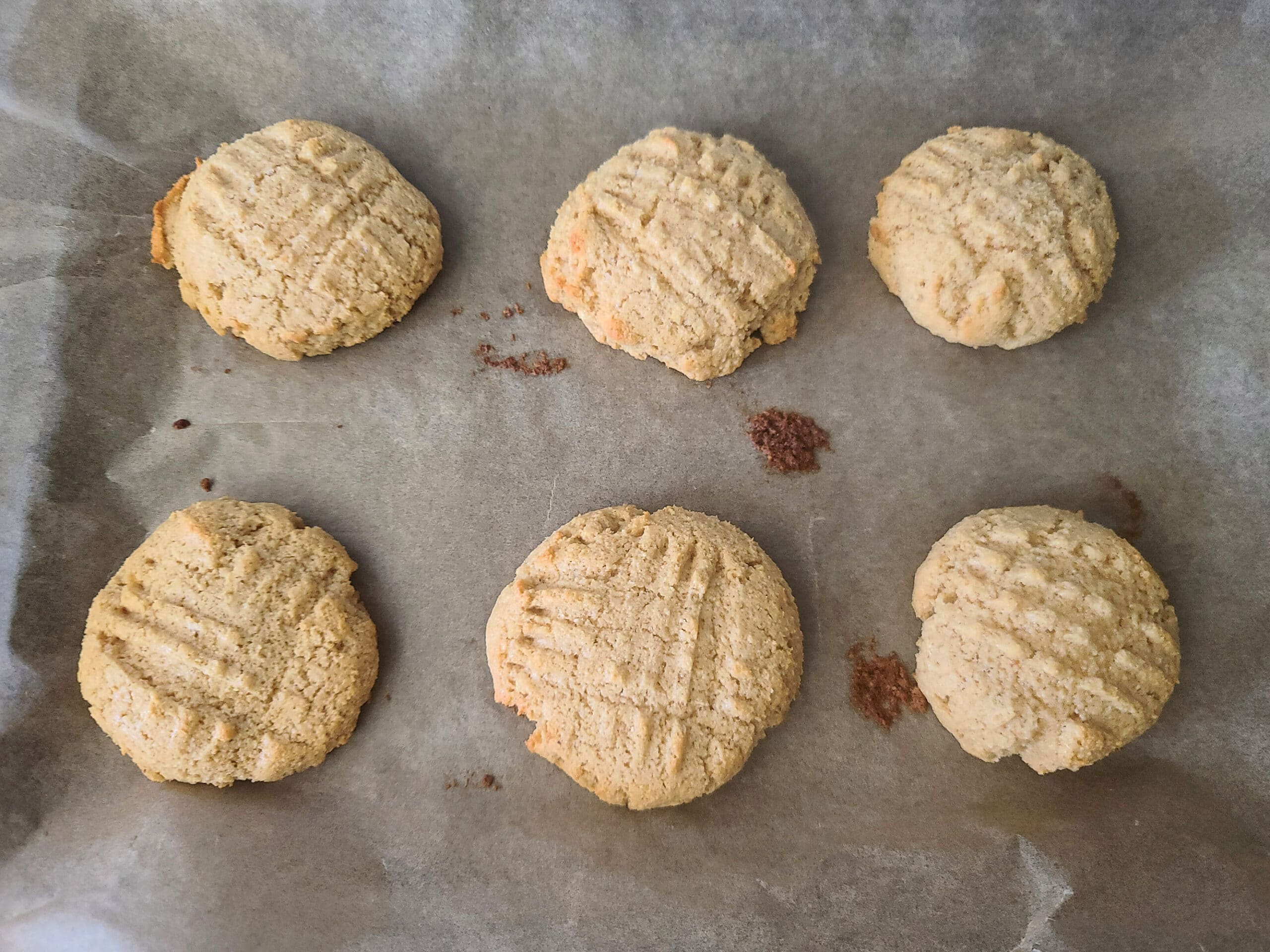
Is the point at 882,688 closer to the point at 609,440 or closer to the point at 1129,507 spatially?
the point at 1129,507

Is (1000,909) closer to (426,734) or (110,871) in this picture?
(426,734)

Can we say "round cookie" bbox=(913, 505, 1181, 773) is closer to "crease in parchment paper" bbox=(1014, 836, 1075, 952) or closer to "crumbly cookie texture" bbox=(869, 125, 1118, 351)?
"crease in parchment paper" bbox=(1014, 836, 1075, 952)

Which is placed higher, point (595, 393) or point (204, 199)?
point (204, 199)

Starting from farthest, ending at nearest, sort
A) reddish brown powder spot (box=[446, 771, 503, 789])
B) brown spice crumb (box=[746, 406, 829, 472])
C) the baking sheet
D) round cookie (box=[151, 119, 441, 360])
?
brown spice crumb (box=[746, 406, 829, 472]) < round cookie (box=[151, 119, 441, 360]) < reddish brown powder spot (box=[446, 771, 503, 789]) < the baking sheet

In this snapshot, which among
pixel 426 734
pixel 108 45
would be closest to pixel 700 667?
pixel 426 734

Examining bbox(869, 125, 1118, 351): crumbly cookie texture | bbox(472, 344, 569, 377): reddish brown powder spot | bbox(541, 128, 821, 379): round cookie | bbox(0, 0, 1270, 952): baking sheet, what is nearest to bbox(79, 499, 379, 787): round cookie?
bbox(0, 0, 1270, 952): baking sheet

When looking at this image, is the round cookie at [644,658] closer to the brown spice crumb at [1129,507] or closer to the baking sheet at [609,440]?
the baking sheet at [609,440]

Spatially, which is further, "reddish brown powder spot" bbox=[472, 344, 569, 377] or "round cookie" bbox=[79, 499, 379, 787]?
"reddish brown powder spot" bbox=[472, 344, 569, 377]
